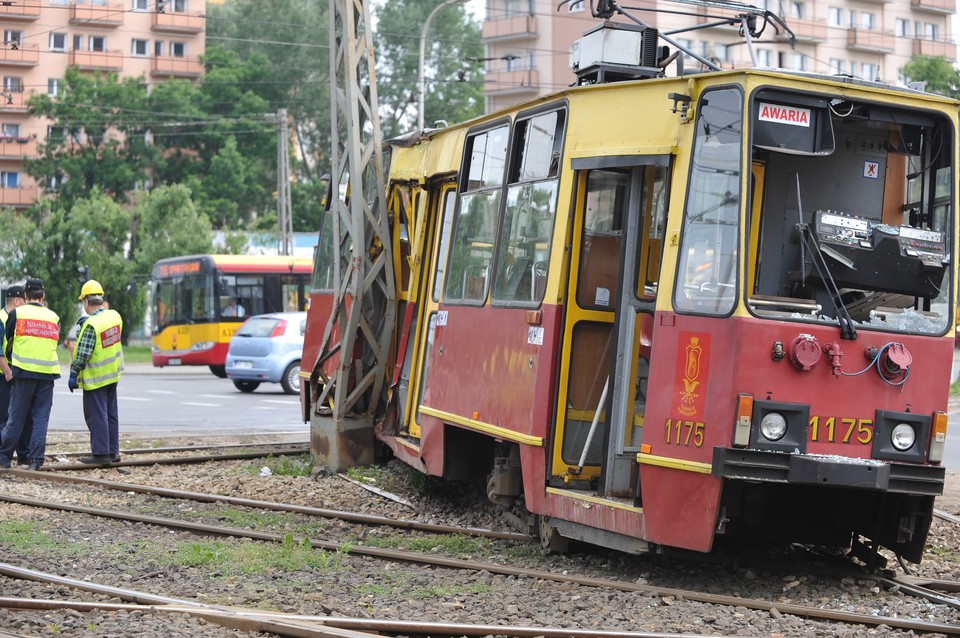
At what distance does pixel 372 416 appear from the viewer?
1373 cm

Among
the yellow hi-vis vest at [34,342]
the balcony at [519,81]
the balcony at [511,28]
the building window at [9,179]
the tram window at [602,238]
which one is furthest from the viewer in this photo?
the building window at [9,179]

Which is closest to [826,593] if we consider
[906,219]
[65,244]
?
[906,219]

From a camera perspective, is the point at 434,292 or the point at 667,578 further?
the point at 434,292

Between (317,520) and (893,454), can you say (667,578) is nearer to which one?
(893,454)

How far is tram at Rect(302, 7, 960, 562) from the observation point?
25.2 feet

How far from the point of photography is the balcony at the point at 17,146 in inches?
2921

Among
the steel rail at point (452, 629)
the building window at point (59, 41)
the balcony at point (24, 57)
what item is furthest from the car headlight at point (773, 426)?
the building window at point (59, 41)

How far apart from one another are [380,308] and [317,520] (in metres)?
3.26

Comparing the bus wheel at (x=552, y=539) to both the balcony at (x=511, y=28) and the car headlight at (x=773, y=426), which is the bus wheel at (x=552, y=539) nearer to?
the car headlight at (x=773, y=426)

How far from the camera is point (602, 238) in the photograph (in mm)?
8945

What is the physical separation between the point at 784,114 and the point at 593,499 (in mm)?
2541

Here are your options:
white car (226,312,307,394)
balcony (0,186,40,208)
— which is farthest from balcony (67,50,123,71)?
white car (226,312,307,394)

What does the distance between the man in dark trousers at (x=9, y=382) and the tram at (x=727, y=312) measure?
248 inches

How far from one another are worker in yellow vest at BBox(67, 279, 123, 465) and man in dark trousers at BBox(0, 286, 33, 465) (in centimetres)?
62
